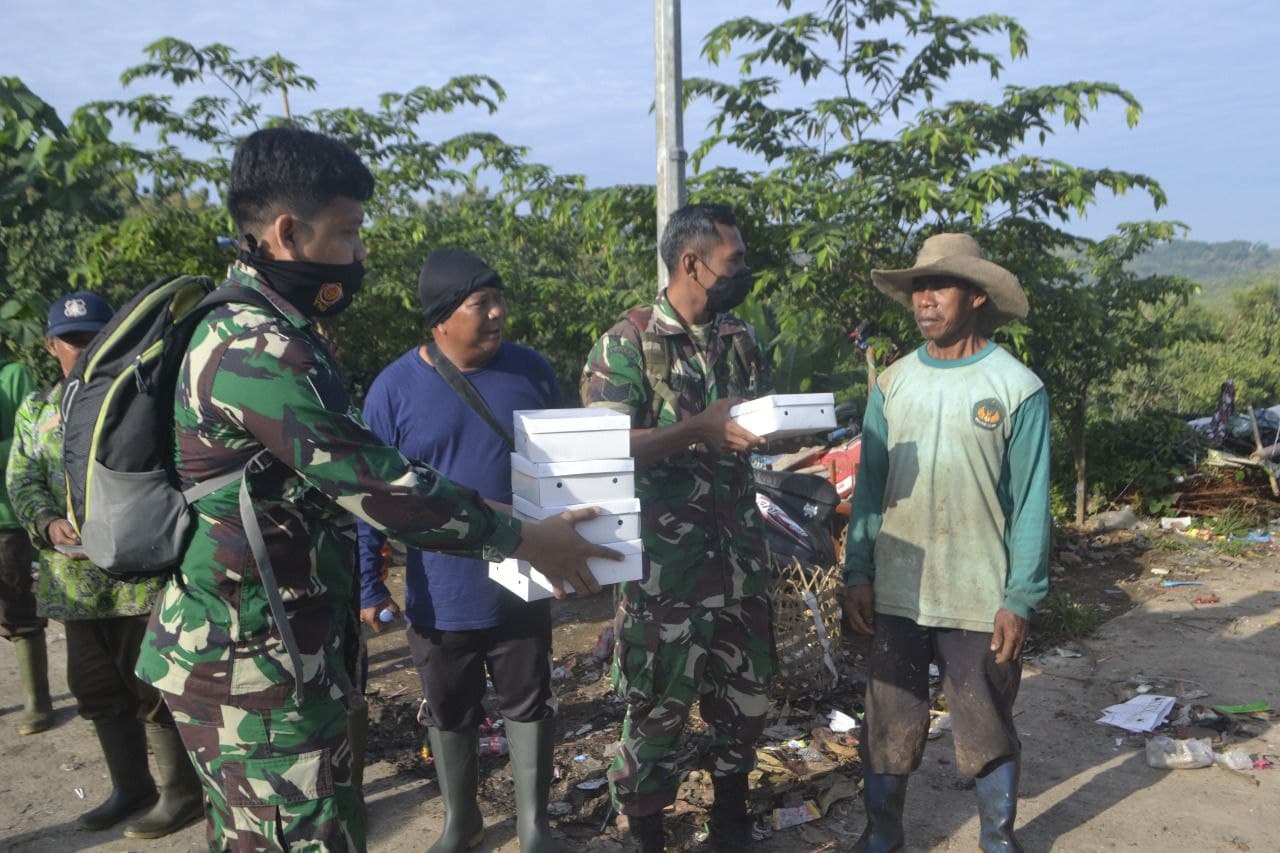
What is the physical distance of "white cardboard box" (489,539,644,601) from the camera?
2.38 metres

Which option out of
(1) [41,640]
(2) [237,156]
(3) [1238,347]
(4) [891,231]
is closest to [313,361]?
(2) [237,156]

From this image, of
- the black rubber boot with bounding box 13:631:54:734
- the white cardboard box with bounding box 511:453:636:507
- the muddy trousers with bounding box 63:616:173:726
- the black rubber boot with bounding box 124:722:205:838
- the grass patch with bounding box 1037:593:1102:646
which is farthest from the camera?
the grass patch with bounding box 1037:593:1102:646

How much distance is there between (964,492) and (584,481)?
1355 mm

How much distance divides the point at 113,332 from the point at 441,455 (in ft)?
4.45

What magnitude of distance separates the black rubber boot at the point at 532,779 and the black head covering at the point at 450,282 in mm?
1488

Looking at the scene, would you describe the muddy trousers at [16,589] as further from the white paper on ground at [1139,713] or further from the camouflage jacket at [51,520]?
the white paper on ground at [1139,713]

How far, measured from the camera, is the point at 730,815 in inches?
134

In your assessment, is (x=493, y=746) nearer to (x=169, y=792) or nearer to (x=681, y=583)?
(x=169, y=792)

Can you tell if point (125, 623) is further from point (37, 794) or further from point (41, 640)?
point (41, 640)

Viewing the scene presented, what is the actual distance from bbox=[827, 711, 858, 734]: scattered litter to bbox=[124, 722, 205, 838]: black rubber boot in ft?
9.14

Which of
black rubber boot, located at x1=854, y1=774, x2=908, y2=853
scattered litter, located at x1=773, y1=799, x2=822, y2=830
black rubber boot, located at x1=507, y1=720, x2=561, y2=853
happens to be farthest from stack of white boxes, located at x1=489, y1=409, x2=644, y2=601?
scattered litter, located at x1=773, y1=799, x2=822, y2=830

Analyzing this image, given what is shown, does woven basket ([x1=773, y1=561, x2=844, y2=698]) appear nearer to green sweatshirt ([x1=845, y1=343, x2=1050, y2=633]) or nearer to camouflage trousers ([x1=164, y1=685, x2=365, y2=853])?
green sweatshirt ([x1=845, y1=343, x2=1050, y2=633])

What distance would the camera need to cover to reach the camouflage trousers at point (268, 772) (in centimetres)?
200

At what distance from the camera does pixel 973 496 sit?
3104mm
